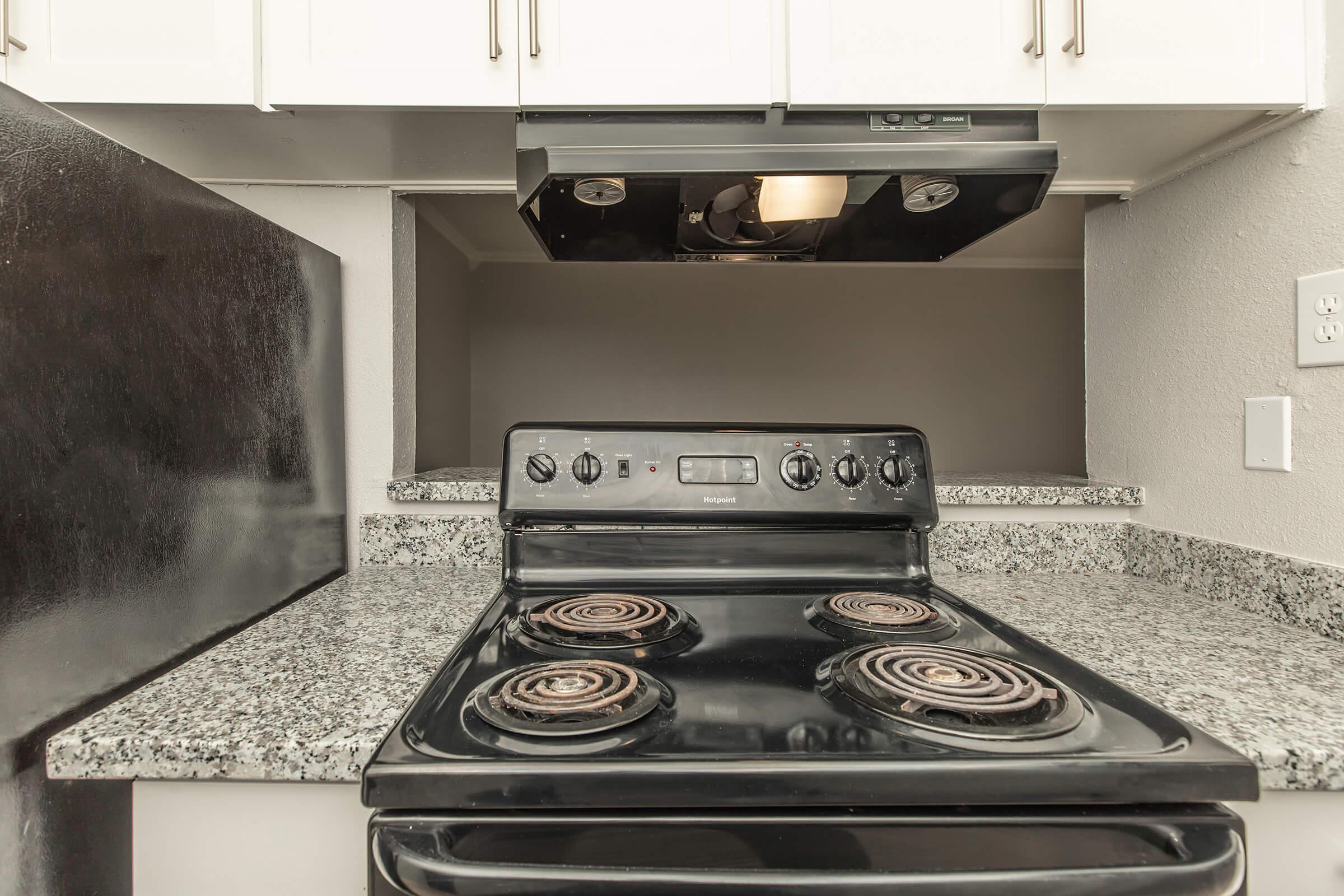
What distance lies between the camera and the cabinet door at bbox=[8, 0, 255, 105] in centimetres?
79

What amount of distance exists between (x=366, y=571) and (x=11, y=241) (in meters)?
0.68

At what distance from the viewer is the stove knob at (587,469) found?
95cm

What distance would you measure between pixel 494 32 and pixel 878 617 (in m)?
0.86

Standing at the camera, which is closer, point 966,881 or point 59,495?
point 966,881

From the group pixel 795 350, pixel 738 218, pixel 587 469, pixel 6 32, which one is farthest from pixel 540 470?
pixel 795 350

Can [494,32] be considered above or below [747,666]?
above

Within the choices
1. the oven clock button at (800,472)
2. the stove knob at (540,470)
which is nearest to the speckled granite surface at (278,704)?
the stove knob at (540,470)

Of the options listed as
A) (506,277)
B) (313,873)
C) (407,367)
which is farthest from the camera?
(506,277)

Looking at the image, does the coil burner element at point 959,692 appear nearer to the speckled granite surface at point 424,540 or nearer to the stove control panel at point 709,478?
the stove control panel at point 709,478

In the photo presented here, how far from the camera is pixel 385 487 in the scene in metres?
1.13

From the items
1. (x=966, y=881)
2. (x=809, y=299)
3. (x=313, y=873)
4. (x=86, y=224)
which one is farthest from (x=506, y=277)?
(x=966, y=881)

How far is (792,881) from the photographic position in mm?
435

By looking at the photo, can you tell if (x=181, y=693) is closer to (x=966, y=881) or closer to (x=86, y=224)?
(x=86, y=224)

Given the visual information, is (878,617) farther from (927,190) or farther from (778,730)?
(927,190)
